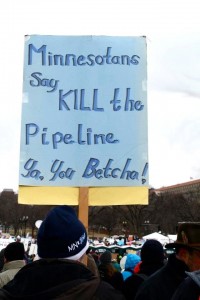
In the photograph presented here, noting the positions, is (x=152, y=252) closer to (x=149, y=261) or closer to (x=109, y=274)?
(x=149, y=261)

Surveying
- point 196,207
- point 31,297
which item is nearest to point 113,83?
point 31,297

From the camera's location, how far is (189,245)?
8.34 feet

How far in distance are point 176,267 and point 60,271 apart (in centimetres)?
141

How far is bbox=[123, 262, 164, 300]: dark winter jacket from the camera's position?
12.3 ft

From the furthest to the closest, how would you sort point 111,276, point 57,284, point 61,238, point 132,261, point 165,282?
point 132,261, point 111,276, point 165,282, point 61,238, point 57,284

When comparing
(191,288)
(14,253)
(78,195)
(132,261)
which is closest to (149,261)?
(78,195)

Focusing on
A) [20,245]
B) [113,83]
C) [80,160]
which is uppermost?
[113,83]

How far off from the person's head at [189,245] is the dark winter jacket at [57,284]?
1.15 meters

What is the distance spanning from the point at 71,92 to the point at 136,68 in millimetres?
721

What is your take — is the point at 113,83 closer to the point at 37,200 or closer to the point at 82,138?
the point at 82,138

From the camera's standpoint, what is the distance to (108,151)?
170 inches

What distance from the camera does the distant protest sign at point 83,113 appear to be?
424 centimetres

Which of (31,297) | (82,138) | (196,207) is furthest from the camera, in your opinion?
(196,207)

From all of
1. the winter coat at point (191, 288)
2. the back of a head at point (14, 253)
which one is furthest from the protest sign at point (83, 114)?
the winter coat at point (191, 288)
